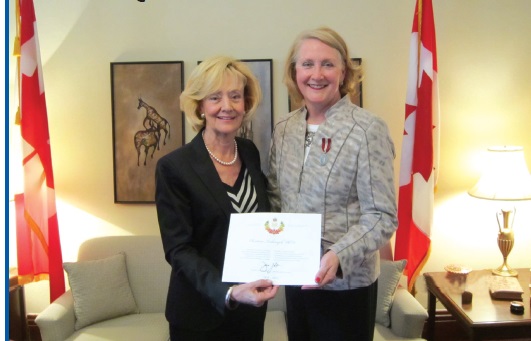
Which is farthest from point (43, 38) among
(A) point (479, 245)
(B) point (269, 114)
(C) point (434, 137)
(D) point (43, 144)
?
(A) point (479, 245)

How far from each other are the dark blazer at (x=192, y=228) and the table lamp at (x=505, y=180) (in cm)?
164

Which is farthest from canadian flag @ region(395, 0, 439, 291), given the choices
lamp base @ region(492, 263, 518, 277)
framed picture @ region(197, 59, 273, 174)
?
framed picture @ region(197, 59, 273, 174)

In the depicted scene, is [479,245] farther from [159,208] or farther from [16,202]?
[16,202]

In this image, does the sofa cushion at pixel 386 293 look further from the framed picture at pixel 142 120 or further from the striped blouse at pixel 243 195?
the framed picture at pixel 142 120

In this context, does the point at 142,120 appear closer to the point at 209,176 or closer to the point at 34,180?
the point at 34,180

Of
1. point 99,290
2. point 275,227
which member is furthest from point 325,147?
point 99,290

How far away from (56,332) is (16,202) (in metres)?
0.80

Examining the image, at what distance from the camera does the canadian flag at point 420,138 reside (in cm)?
252

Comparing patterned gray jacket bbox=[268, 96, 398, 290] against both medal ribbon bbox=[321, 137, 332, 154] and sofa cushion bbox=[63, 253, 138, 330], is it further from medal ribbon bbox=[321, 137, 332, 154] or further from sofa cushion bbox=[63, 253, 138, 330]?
sofa cushion bbox=[63, 253, 138, 330]

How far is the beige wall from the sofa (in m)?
0.36

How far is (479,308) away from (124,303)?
1.90m

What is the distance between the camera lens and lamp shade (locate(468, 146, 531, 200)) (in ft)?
8.00

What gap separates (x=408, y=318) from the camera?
227cm

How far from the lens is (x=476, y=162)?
2855 mm
